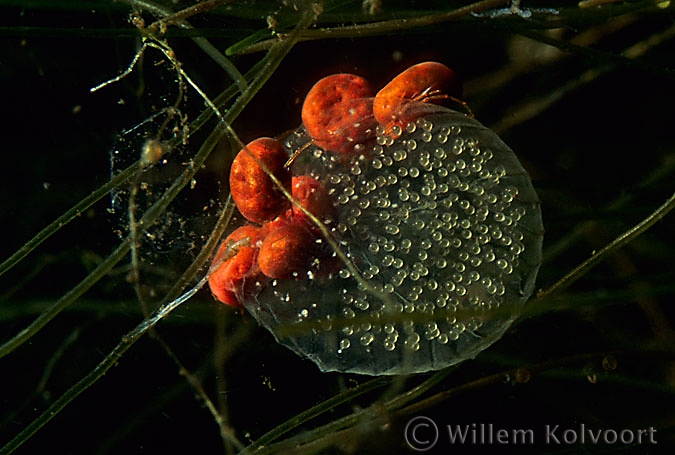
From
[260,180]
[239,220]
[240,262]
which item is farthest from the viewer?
[239,220]

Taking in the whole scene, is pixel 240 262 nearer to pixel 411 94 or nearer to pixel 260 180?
pixel 260 180

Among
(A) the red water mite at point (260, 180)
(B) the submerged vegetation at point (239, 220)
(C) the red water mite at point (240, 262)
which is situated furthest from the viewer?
(B) the submerged vegetation at point (239, 220)

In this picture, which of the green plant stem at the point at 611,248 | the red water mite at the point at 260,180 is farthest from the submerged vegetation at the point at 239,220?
the red water mite at the point at 260,180

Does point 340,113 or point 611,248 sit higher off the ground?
point 340,113

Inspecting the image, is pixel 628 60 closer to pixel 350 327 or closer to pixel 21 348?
pixel 350 327

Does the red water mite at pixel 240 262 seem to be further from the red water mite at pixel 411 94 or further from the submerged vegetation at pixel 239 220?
the red water mite at pixel 411 94

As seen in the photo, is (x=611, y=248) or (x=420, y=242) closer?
(x=420, y=242)

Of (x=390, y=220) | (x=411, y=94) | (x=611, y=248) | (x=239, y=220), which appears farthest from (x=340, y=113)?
(x=611, y=248)
